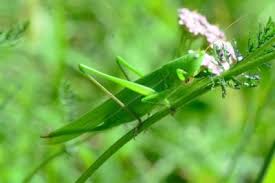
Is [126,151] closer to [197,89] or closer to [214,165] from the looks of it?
[214,165]

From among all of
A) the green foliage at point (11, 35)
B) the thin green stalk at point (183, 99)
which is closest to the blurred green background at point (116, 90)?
the green foliage at point (11, 35)

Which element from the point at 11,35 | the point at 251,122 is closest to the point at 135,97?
the point at 11,35

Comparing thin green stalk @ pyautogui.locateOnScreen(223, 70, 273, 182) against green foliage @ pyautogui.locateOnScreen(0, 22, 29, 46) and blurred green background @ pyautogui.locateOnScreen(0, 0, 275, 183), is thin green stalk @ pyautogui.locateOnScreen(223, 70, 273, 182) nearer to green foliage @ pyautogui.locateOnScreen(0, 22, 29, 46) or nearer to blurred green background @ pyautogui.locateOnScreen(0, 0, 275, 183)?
blurred green background @ pyautogui.locateOnScreen(0, 0, 275, 183)

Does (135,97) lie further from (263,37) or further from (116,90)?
(116,90)

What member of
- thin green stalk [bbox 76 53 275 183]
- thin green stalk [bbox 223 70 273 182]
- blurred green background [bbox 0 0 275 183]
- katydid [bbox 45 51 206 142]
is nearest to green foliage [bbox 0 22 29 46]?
katydid [bbox 45 51 206 142]

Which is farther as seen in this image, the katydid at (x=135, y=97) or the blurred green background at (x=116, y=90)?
the blurred green background at (x=116, y=90)

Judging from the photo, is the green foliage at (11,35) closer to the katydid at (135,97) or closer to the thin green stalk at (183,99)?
the katydid at (135,97)
